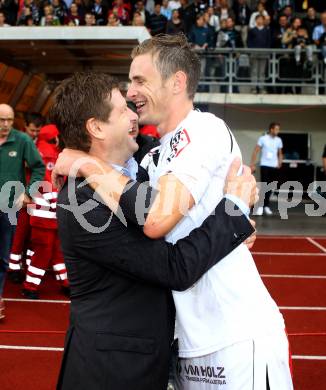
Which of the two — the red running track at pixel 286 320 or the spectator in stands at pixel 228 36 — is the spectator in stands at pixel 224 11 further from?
the red running track at pixel 286 320

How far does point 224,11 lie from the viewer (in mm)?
18422

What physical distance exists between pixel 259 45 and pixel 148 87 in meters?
16.1

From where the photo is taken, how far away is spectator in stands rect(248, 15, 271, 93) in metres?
17.5

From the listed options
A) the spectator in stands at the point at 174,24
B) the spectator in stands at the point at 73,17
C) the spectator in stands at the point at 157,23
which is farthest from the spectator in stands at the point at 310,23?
the spectator in stands at the point at 73,17

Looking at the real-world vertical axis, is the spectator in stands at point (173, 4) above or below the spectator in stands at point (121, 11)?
above

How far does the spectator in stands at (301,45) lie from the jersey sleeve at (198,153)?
15865 mm

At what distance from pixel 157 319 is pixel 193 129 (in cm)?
64

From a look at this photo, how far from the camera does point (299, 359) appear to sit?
15.8 feet

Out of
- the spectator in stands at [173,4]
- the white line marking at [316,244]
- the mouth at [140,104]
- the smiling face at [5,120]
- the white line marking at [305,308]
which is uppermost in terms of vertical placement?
the spectator in stands at [173,4]

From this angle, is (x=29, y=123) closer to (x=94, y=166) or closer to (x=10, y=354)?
(x=10, y=354)

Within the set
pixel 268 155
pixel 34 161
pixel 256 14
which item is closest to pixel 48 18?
pixel 256 14

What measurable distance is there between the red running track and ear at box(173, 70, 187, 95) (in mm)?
2827

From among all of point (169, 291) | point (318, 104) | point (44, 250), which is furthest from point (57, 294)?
point (318, 104)

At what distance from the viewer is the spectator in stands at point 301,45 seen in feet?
56.0
